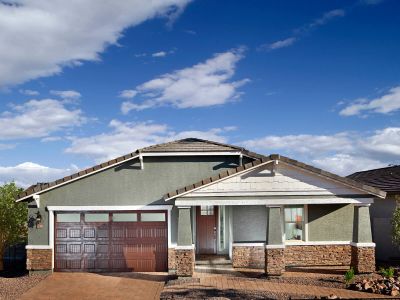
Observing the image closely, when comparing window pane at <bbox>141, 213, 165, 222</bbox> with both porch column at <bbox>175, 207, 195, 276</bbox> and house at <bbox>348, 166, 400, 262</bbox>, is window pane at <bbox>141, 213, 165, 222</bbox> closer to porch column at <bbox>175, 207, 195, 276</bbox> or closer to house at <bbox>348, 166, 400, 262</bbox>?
porch column at <bbox>175, 207, 195, 276</bbox>

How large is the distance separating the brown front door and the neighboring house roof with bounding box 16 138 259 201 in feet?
8.96

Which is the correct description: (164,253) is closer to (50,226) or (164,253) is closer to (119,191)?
(119,191)

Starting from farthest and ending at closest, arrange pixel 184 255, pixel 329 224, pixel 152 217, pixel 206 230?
pixel 206 230 → pixel 329 224 → pixel 152 217 → pixel 184 255

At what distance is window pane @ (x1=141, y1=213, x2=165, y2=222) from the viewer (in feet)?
55.0

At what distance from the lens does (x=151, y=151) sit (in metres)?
16.8

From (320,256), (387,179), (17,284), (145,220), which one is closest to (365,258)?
(320,256)

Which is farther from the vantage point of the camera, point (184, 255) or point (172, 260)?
point (172, 260)

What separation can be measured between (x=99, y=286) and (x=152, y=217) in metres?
3.28

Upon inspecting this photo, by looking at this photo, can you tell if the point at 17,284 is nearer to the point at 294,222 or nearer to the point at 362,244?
the point at 294,222

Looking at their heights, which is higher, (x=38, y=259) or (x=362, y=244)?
(x=362, y=244)

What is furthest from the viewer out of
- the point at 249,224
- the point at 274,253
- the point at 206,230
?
the point at 206,230

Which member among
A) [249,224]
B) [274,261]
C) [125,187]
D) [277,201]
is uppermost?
[125,187]

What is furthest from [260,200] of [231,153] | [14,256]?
[14,256]

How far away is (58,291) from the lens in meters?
14.3
